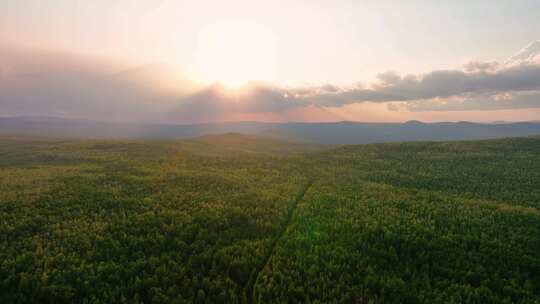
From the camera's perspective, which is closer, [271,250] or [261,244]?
[271,250]

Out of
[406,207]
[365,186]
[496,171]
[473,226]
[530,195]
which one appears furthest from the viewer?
[496,171]

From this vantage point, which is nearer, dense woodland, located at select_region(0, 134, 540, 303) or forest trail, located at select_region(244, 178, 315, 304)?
dense woodland, located at select_region(0, 134, 540, 303)

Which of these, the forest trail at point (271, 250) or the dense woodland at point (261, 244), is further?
the forest trail at point (271, 250)

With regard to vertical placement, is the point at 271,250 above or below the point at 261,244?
below

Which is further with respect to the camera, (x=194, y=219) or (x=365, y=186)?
(x=365, y=186)

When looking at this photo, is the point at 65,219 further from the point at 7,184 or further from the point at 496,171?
the point at 496,171

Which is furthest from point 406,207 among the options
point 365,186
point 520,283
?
point 520,283

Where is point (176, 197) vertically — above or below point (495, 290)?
above

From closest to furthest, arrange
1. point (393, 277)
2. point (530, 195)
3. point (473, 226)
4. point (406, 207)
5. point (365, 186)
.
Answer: point (393, 277) < point (473, 226) < point (406, 207) < point (530, 195) < point (365, 186)
